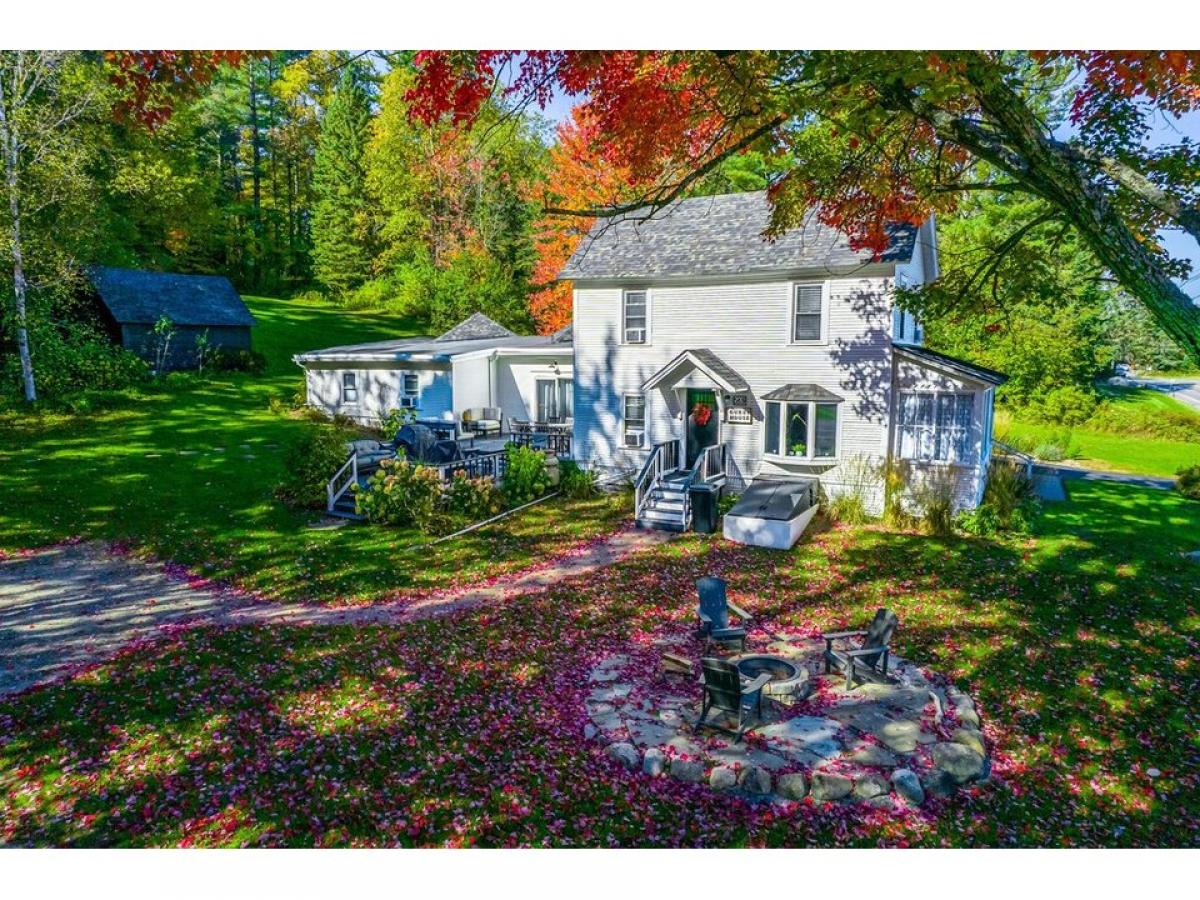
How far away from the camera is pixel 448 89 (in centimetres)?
701

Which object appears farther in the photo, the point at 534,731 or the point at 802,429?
the point at 802,429

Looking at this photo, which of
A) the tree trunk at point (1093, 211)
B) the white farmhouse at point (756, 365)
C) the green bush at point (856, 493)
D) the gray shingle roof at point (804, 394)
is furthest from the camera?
the gray shingle roof at point (804, 394)

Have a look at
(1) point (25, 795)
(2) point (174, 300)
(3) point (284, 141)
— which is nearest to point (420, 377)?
(2) point (174, 300)

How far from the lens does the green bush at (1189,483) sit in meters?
18.3

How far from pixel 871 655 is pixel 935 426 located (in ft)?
29.9

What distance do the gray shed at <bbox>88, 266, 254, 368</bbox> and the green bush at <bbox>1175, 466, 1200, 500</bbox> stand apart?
3535cm

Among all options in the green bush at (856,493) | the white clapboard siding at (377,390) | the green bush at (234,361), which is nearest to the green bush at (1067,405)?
the green bush at (856,493)

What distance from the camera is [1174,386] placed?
2620 cm

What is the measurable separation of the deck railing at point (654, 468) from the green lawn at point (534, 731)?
14.9 feet

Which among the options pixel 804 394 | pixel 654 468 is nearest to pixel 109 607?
pixel 654 468

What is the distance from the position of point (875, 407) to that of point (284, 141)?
1954 inches

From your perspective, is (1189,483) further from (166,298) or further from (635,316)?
(166,298)

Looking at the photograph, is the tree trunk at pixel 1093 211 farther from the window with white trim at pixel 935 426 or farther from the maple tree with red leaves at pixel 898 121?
the window with white trim at pixel 935 426

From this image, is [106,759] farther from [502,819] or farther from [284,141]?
[284,141]
